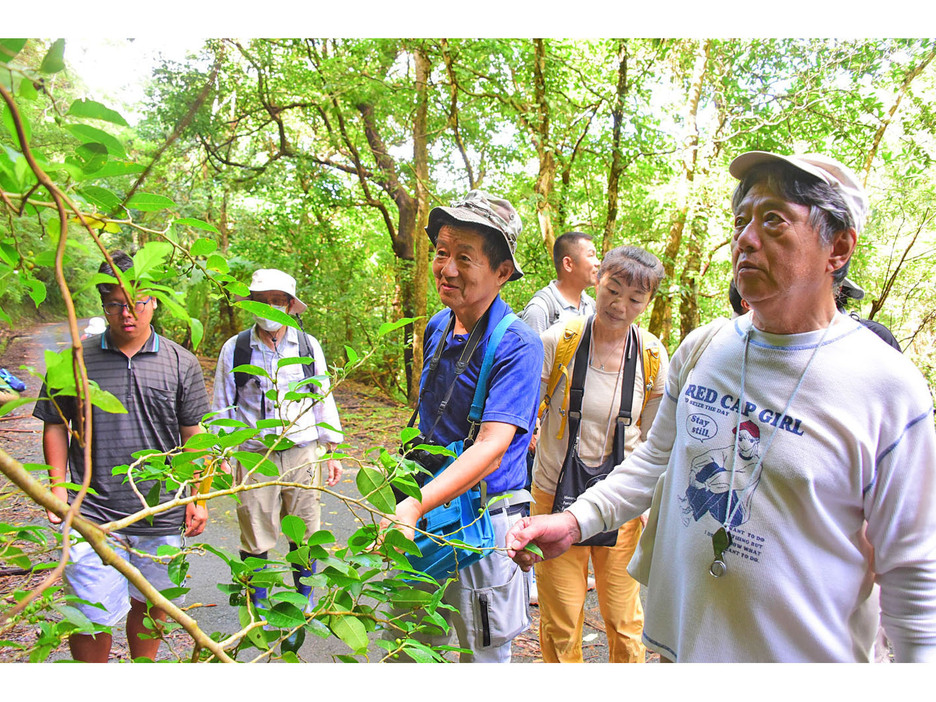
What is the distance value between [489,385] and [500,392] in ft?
0.26

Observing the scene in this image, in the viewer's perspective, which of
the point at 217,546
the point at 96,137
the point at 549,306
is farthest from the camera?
the point at 217,546

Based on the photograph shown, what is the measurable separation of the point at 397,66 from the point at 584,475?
8419 mm

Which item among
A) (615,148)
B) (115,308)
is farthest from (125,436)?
(615,148)

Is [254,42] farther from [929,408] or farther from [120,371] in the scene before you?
[929,408]

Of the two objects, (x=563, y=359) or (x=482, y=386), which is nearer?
(x=482, y=386)

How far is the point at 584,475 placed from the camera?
2924mm

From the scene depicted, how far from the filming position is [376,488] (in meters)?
1.26

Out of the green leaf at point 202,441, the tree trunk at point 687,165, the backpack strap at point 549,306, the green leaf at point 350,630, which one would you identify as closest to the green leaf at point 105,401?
the green leaf at point 202,441

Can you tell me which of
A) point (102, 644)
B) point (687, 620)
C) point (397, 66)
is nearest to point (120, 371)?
point (102, 644)

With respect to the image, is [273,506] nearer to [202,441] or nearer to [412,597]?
[412,597]

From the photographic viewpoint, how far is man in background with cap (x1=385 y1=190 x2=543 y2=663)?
219cm

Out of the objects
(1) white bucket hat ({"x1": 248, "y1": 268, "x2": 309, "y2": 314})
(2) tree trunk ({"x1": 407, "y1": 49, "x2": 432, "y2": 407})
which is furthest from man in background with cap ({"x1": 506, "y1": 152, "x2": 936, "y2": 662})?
(2) tree trunk ({"x1": 407, "y1": 49, "x2": 432, "y2": 407})

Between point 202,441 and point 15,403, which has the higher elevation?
point 15,403

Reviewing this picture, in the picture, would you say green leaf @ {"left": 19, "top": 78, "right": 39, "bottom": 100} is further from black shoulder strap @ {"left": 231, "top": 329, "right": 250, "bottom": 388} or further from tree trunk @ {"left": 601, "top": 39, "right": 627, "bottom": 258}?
tree trunk @ {"left": 601, "top": 39, "right": 627, "bottom": 258}
